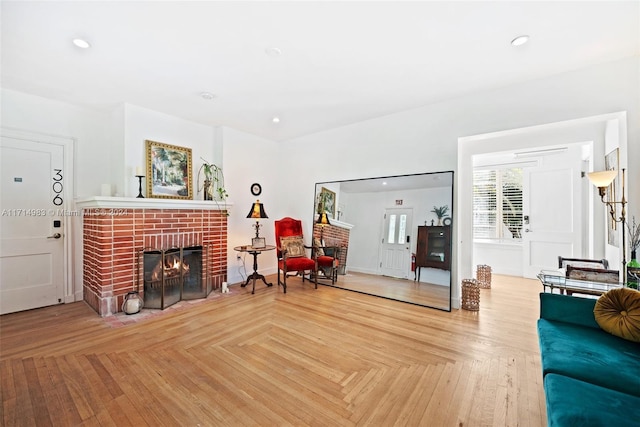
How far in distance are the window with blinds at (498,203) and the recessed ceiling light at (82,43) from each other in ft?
20.7

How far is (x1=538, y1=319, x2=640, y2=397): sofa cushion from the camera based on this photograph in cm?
132

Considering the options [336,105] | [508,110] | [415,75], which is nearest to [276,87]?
[336,105]

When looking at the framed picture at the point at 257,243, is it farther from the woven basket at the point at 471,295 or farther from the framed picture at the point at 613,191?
the framed picture at the point at 613,191

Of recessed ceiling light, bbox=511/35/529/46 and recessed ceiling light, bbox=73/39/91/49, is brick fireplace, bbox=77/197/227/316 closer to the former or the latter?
recessed ceiling light, bbox=73/39/91/49

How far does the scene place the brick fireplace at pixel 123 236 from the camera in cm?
311

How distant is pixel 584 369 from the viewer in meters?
1.39

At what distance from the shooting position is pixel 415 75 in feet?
9.18

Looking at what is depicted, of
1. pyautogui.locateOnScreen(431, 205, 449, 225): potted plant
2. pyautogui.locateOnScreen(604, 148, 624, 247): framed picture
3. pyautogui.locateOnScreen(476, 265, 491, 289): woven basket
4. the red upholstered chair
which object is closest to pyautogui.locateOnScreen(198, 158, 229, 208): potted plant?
the red upholstered chair

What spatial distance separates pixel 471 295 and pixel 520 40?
269 centimetres

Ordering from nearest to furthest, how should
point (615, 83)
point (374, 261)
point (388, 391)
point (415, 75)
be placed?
point (388, 391)
point (615, 83)
point (415, 75)
point (374, 261)

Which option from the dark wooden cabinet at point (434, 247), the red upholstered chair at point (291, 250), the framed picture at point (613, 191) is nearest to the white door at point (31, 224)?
the red upholstered chair at point (291, 250)

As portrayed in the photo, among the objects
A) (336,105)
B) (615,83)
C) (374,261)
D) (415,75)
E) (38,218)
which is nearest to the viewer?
(615,83)

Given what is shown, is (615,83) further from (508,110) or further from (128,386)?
(128,386)

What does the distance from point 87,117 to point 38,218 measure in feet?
4.73
